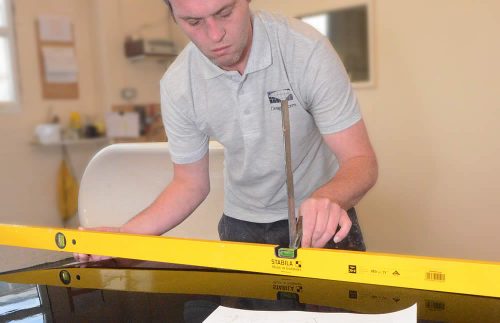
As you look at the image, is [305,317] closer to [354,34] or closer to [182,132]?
[182,132]

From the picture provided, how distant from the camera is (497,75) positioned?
2.18 m

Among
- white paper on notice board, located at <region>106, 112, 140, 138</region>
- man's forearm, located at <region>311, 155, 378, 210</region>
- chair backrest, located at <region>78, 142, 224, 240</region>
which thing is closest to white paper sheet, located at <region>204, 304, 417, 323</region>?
man's forearm, located at <region>311, 155, 378, 210</region>

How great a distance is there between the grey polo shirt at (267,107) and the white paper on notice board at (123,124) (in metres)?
2.32

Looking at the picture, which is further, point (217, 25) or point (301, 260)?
point (217, 25)

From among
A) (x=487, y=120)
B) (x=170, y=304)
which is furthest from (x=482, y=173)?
(x=170, y=304)

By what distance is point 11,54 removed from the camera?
3.18 metres

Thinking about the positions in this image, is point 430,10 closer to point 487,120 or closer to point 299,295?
point 487,120

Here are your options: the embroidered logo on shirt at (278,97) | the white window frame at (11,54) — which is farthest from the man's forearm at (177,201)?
the white window frame at (11,54)

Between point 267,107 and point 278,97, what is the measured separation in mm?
34

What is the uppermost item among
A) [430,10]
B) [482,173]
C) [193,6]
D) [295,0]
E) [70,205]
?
[295,0]

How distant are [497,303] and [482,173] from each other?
67.8 inches

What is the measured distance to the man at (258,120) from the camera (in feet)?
3.12

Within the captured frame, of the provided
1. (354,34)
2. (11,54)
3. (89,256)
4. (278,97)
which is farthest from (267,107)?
(11,54)

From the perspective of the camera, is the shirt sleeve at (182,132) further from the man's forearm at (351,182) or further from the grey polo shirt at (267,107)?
the man's forearm at (351,182)
